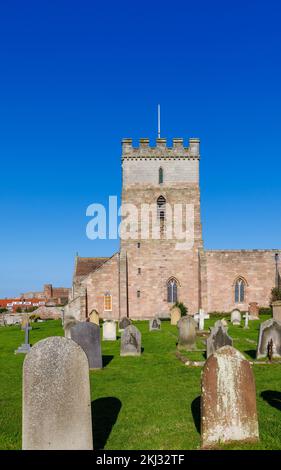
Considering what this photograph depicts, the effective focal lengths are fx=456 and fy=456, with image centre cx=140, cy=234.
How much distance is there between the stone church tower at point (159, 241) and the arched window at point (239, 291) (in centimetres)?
330

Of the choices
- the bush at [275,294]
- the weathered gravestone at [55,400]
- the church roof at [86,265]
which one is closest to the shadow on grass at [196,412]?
the weathered gravestone at [55,400]

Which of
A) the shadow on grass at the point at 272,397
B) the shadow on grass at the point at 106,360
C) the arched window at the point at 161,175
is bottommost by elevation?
the shadow on grass at the point at 106,360

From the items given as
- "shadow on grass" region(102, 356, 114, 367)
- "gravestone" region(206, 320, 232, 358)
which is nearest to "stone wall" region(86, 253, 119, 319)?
"shadow on grass" region(102, 356, 114, 367)

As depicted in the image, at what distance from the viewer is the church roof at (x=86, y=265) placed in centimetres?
4322

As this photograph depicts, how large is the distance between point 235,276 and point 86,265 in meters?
15.2

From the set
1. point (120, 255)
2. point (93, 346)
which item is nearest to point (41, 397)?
point (93, 346)

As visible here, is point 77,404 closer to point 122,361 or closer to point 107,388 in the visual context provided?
point 107,388

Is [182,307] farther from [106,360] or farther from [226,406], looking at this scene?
[226,406]

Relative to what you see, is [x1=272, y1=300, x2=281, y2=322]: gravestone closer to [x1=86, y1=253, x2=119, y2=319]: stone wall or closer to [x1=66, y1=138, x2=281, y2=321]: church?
[x1=66, y1=138, x2=281, y2=321]: church

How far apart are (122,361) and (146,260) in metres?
21.1

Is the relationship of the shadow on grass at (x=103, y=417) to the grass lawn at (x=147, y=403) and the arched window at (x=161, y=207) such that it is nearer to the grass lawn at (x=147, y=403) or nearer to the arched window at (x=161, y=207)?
the grass lawn at (x=147, y=403)

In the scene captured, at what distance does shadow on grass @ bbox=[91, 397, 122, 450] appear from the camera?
7.39 metres

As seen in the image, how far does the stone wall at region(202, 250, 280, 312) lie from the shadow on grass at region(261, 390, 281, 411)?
26490 mm
